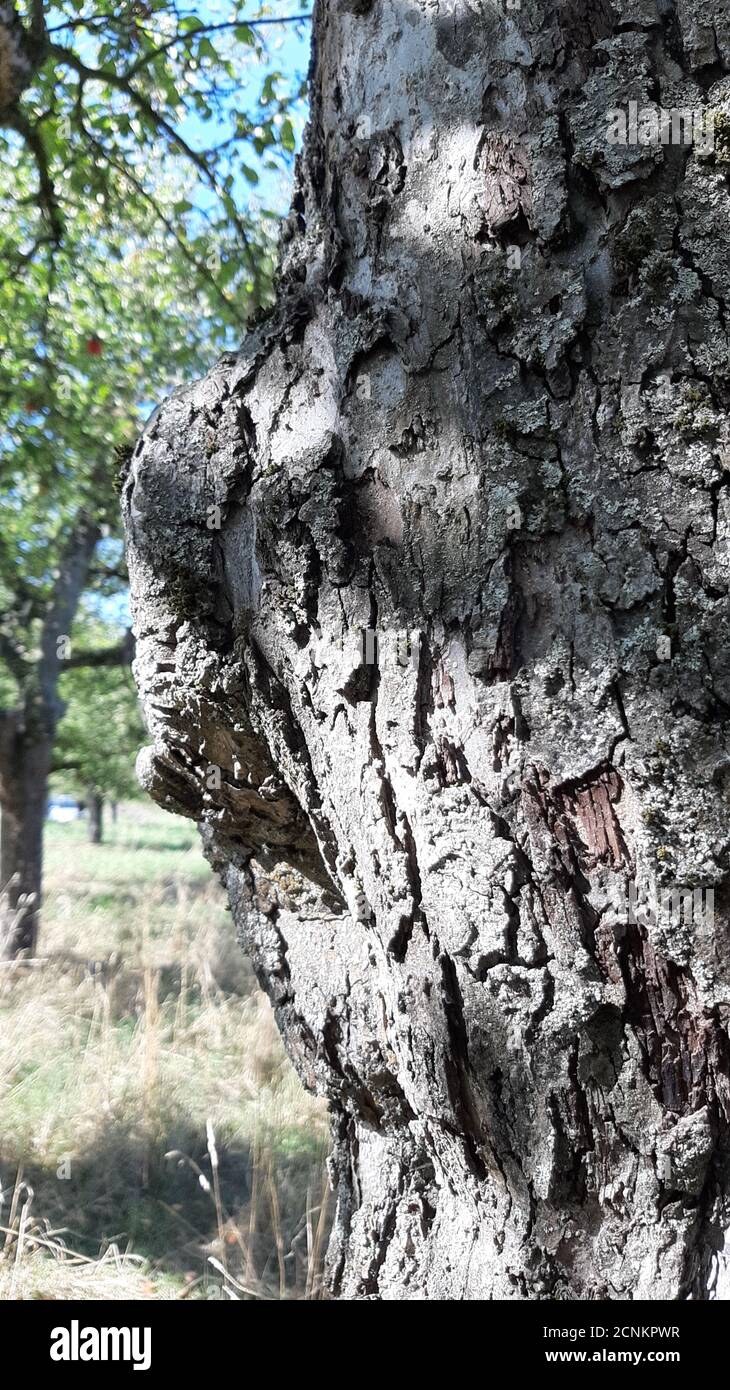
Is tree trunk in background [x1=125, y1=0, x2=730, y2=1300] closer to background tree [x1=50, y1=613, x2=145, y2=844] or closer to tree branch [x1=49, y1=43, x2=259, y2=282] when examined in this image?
tree branch [x1=49, y1=43, x2=259, y2=282]

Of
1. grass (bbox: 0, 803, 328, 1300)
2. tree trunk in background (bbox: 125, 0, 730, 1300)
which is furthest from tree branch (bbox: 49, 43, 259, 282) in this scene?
grass (bbox: 0, 803, 328, 1300)

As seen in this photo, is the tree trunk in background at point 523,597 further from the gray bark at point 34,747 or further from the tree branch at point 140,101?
the gray bark at point 34,747

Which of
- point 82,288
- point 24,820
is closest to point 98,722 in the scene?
point 24,820

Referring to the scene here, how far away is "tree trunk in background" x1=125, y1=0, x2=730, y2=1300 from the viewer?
1217 millimetres

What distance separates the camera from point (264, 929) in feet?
6.14

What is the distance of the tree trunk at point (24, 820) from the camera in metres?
7.85

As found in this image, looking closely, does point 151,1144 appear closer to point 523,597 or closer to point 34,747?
point 523,597

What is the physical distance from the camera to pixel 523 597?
128 centimetres

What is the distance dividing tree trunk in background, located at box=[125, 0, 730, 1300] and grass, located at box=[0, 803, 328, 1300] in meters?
2.15

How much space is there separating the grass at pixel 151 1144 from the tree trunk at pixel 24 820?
2.87ft

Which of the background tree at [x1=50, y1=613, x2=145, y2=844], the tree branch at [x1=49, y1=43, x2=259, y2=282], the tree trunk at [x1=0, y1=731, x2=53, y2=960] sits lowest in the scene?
the tree trunk at [x1=0, y1=731, x2=53, y2=960]

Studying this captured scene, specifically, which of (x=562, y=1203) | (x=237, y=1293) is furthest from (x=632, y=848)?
(x=237, y=1293)
